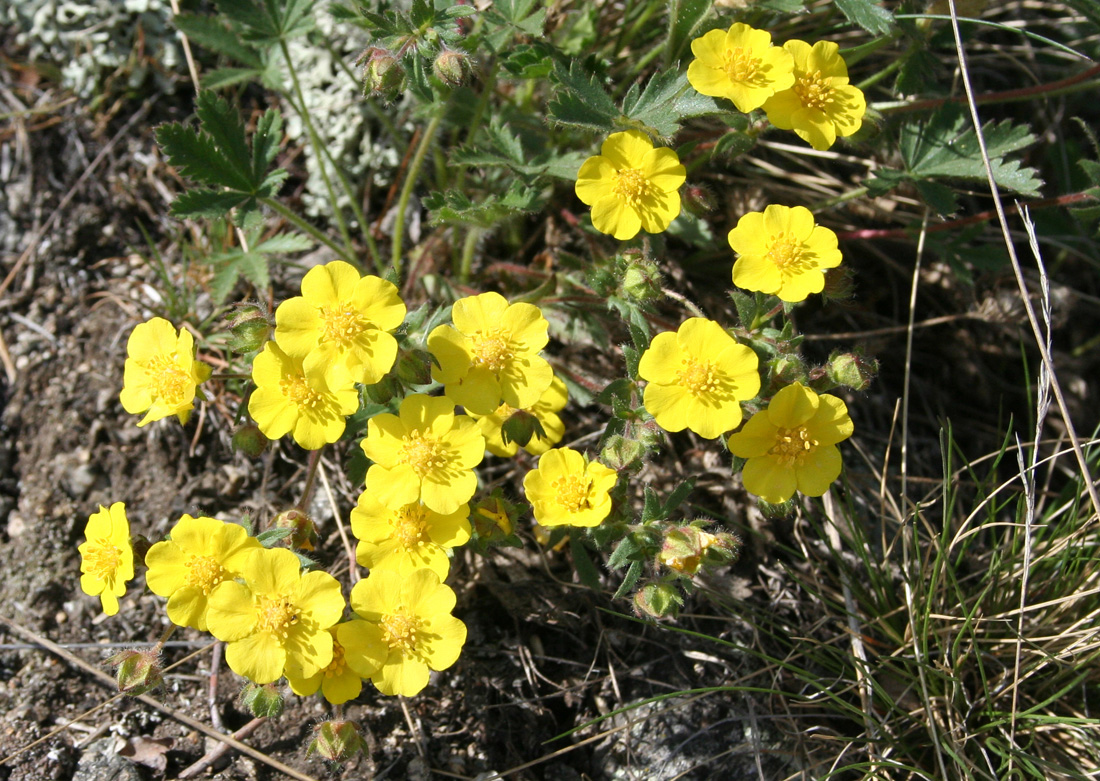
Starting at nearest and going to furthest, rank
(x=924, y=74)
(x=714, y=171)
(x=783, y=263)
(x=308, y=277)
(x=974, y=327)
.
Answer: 1. (x=308, y=277)
2. (x=783, y=263)
3. (x=924, y=74)
4. (x=714, y=171)
5. (x=974, y=327)

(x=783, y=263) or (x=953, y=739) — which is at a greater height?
(x=783, y=263)

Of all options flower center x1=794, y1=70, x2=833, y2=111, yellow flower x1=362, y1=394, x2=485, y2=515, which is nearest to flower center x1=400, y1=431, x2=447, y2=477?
yellow flower x1=362, y1=394, x2=485, y2=515

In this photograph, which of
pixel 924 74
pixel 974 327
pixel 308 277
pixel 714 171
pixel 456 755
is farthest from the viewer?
pixel 974 327

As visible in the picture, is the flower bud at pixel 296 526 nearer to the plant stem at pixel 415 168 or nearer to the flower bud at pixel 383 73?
the plant stem at pixel 415 168

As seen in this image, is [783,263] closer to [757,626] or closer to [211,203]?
[757,626]

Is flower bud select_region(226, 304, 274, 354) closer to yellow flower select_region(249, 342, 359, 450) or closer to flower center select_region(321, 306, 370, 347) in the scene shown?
yellow flower select_region(249, 342, 359, 450)

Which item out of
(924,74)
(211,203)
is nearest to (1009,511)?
(924,74)

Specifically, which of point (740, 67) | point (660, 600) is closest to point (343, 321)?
point (660, 600)

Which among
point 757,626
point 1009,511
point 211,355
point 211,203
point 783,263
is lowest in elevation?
point 1009,511
